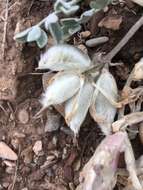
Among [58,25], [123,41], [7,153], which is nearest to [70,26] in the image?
[58,25]

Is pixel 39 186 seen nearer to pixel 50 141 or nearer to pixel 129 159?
pixel 50 141

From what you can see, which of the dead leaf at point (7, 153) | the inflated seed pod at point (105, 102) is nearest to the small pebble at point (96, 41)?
the inflated seed pod at point (105, 102)

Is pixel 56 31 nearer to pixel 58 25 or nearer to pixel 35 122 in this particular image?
pixel 58 25

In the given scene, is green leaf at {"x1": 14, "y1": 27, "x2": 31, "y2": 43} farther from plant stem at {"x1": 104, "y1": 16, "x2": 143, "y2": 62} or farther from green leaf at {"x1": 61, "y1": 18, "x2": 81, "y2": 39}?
plant stem at {"x1": 104, "y1": 16, "x2": 143, "y2": 62}

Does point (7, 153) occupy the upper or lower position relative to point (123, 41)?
lower

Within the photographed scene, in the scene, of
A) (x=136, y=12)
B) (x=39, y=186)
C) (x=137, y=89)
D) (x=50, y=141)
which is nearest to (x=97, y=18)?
(x=136, y=12)

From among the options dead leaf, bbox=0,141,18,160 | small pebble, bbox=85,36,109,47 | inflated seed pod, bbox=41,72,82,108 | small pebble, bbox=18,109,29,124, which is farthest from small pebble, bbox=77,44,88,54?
dead leaf, bbox=0,141,18,160
